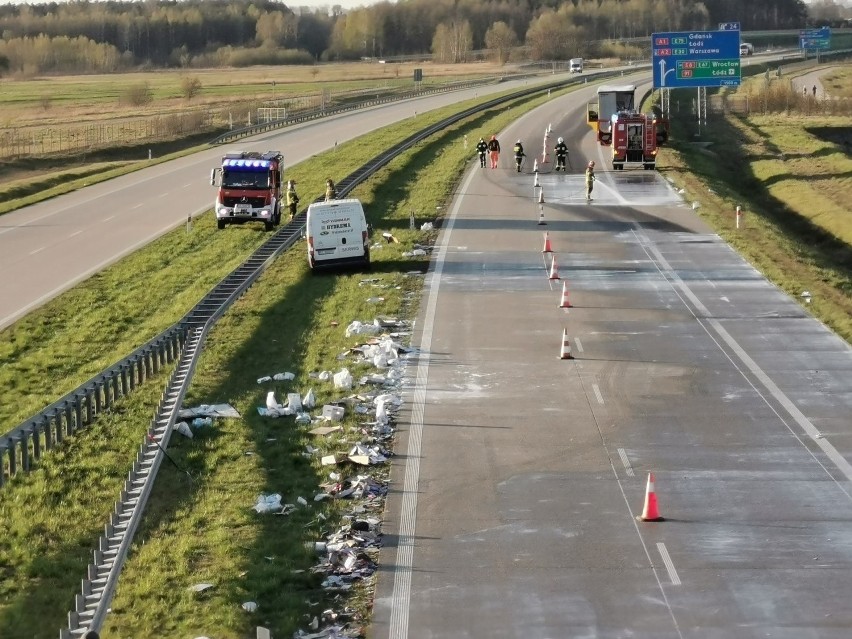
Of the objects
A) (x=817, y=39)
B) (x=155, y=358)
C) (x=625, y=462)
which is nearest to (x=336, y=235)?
(x=155, y=358)

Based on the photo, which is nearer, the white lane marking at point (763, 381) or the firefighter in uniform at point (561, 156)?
the white lane marking at point (763, 381)

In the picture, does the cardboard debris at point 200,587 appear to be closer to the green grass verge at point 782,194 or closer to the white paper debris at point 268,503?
the white paper debris at point 268,503

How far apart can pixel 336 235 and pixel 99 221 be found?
16.1 metres

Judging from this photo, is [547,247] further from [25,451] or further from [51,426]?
[25,451]

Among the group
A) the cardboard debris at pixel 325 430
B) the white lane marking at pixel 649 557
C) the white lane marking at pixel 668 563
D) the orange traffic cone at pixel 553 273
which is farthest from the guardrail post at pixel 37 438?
the orange traffic cone at pixel 553 273

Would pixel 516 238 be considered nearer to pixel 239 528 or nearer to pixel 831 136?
pixel 239 528

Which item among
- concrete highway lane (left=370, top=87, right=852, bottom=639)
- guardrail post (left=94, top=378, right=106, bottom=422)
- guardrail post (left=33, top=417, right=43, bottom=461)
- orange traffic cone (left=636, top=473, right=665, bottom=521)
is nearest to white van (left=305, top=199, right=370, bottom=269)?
concrete highway lane (left=370, top=87, right=852, bottom=639)

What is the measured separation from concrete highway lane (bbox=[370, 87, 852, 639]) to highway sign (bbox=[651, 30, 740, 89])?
37.8 metres

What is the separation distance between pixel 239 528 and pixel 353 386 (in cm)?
668

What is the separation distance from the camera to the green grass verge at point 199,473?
13180 millimetres

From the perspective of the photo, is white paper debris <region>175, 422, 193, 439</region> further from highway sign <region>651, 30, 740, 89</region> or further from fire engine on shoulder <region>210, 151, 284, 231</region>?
highway sign <region>651, 30, 740, 89</region>

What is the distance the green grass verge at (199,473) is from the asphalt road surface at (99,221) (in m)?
1.39

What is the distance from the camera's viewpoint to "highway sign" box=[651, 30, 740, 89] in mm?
68688

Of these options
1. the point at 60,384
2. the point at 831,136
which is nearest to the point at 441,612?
the point at 60,384
